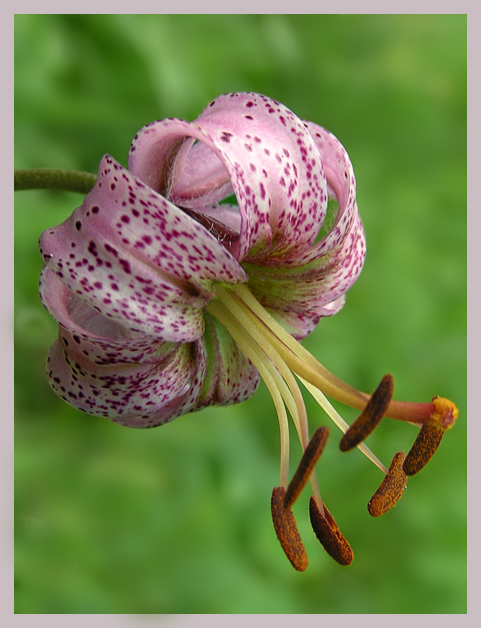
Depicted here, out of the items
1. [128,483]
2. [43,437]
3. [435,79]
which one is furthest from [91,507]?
[435,79]

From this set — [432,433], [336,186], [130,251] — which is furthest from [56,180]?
[432,433]

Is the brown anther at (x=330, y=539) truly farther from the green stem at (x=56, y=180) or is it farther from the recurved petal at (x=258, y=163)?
the green stem at (x=56, y=180)

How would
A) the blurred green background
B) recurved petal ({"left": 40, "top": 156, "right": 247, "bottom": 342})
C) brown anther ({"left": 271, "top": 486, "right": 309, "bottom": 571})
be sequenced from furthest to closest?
1. the blurred green background
2. brown anther ({"left": 271, "top": 486, "right": 309, "bottom": 571})
3. recurved petal ({"left": 40, "top": 156, "right": 247, "bottom": 342})

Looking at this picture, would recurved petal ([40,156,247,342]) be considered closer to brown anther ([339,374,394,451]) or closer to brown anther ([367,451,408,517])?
brown anther ([339,374,394,451])

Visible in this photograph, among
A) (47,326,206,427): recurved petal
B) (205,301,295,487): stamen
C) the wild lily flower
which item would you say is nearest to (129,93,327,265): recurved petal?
the wild lily flower

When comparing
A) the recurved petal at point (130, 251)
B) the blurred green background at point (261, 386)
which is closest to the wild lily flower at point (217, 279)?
the recurved petal at point (130, 251)
